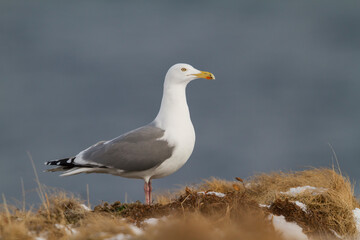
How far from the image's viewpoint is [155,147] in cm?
982

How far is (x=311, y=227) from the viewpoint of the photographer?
886cm

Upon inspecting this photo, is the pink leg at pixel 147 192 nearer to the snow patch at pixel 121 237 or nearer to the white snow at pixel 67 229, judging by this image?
the white snow at pixel 67 229

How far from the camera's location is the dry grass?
5.32 m

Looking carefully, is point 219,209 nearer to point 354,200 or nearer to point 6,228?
point 6,228

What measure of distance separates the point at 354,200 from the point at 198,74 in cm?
477

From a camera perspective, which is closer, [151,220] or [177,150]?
[151,220]

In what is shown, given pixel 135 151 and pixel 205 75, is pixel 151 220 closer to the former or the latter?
pixel 135 151

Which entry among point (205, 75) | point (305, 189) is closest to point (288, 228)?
point (305, 189)

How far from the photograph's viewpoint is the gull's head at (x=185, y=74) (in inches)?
415

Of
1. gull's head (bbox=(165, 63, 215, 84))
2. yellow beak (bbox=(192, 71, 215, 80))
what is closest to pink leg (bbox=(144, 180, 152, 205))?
gull's head (bbox=(165, 63, 215, 84))

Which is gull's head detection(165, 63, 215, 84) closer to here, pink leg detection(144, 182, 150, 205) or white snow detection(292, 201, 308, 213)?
pink leg detection(144, 182, 150, 205)

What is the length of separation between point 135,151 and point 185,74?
6.91 ft

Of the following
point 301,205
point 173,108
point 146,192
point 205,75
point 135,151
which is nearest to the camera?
point 301,205

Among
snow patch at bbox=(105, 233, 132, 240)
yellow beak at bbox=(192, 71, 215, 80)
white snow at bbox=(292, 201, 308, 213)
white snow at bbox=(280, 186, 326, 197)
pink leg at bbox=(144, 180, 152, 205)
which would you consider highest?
yellow beak at bbox=(192, 71, 215, 80)
